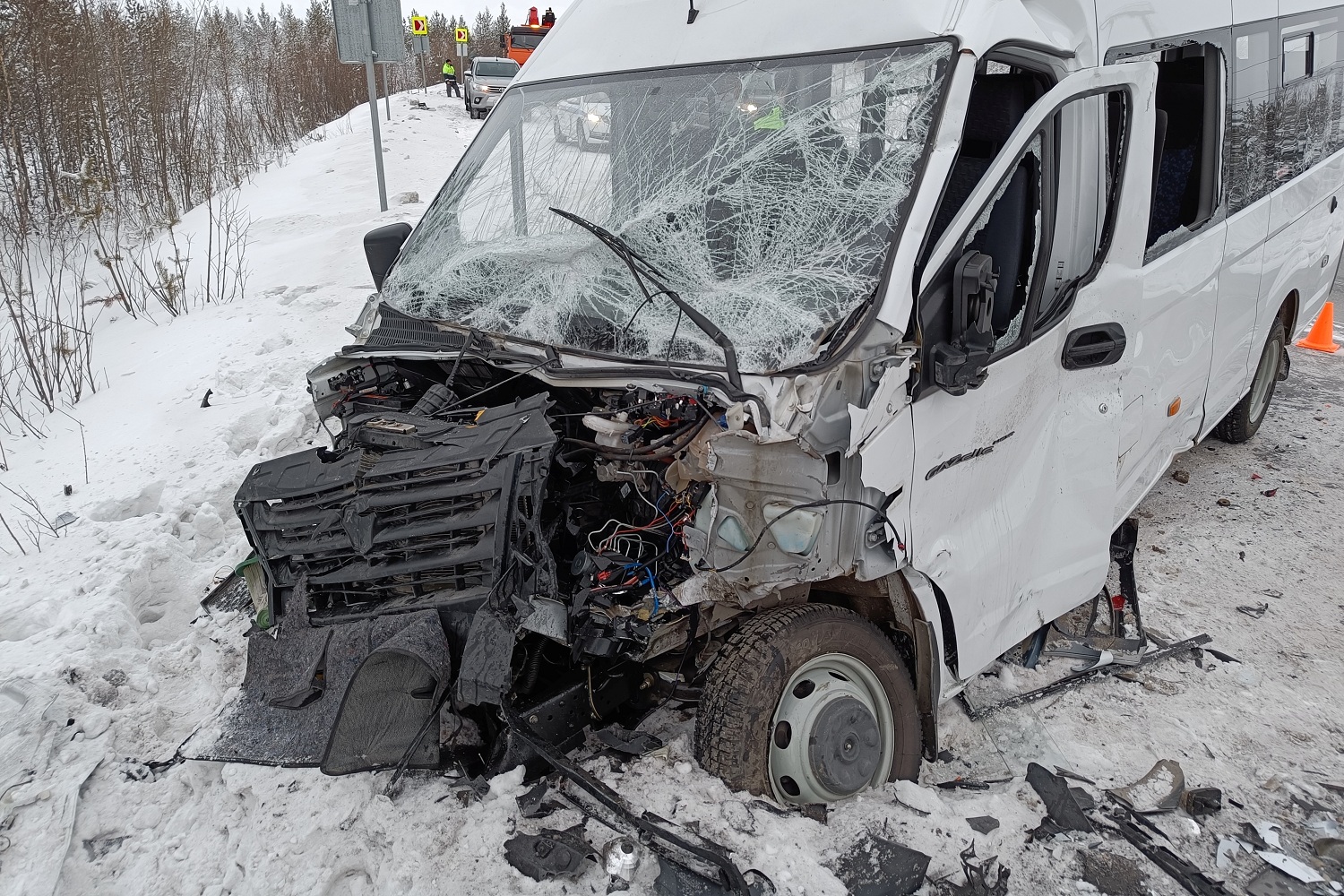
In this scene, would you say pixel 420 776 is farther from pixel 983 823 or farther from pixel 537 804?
pixel 983 823

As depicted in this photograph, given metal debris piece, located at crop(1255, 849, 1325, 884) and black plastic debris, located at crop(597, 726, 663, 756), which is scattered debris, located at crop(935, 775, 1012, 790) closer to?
metal debris piece, located at crop(1255, 849, 1325, 884)

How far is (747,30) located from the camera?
3006 mm

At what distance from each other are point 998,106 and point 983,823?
245cm

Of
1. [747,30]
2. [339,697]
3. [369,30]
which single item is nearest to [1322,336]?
[747,30]

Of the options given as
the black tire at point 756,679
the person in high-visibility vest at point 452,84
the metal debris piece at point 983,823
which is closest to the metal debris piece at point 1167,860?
the metal debris piece at point 983,823

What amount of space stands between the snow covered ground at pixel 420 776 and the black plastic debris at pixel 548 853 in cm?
3

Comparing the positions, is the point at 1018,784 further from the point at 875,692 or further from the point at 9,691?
the point at 9,691

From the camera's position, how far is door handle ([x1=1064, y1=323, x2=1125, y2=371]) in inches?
114

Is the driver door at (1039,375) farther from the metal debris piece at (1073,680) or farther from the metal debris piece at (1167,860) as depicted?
the metal debris piece at (1167,860)

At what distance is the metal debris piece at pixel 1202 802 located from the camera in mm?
2689

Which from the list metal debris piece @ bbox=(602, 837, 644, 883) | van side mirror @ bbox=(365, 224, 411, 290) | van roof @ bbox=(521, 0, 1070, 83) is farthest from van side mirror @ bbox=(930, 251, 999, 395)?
van side mirror @ bbox=(365, 224, 411, 290)

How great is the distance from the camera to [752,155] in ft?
9.53

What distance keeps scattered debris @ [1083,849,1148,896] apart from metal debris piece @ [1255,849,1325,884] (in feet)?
1.43

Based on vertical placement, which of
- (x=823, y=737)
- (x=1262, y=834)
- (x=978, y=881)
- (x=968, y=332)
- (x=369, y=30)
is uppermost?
(x=369, y=30)
